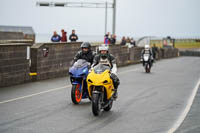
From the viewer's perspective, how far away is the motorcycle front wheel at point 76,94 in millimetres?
12156

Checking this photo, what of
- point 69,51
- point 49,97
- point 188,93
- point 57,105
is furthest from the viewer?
point 69,51

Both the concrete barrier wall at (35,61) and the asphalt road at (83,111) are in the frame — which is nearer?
the asphalt road at (83,111)

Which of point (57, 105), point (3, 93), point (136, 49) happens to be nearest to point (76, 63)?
point (57, 105)

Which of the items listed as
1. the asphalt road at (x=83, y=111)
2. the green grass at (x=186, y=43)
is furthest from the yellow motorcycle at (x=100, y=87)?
the green grass at (x=186, y=43)

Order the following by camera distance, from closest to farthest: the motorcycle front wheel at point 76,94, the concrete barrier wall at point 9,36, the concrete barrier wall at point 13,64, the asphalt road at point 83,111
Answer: the asphalt road at point 83,111, the motorcycle front wheel at point 76,94, the concrete barrier wall at point 13,64, the concrete barrier wall at point 9,36

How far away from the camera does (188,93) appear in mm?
16000

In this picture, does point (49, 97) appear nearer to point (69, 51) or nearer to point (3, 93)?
point (3, 93)

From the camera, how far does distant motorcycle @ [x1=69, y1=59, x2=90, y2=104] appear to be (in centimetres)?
1222

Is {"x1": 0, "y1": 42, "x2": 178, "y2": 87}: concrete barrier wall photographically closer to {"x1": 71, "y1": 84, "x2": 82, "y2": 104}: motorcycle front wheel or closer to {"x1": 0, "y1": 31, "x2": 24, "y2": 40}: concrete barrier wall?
{"x1": 71, "y1": 84, "x2": 82, "y2": 104}: motorcycle front wheel

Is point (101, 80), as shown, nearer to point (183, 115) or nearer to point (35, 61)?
point (183, 115)

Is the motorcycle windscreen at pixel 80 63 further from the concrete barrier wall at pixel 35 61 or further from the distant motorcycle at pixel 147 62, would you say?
the distant motorcycle at pixel 147 62

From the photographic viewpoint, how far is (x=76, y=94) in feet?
40.7

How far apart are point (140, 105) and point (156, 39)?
59056 millimetres

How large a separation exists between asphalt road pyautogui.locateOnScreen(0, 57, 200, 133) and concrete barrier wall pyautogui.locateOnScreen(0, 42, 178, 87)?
769 mm
